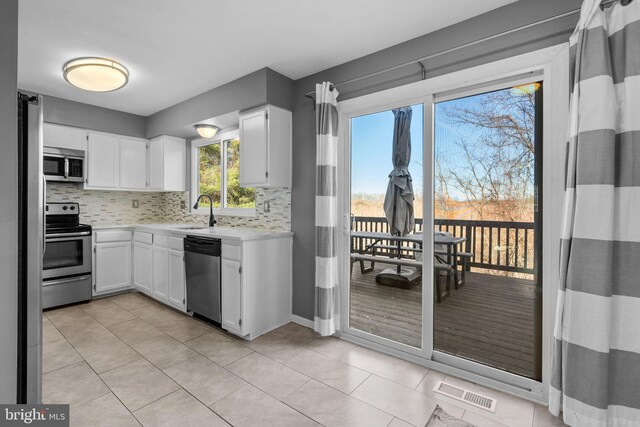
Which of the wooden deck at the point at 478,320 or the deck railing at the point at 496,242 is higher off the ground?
the deck railing at the point at 496,242

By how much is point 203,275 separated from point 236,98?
1.88m

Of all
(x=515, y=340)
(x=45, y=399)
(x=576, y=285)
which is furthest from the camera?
(x=515, y=340)

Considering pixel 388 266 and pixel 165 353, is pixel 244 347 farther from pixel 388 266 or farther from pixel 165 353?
pixel 388 266

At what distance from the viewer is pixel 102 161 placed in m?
4.17

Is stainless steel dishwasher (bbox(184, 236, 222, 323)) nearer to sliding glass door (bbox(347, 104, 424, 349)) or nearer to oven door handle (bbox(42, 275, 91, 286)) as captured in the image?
sliding glass door (bbox(347, 104, 424, 349))

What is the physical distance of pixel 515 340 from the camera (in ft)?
6.96

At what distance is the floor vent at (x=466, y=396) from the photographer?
74.4 inches

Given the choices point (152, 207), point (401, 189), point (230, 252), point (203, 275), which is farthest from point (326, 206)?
point (152, 207)

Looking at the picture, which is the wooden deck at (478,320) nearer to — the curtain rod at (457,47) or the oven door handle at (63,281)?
the curtain rod at (457,47)

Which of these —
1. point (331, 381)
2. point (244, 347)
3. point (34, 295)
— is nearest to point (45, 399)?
point (34, 295)

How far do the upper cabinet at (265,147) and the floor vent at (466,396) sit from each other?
7.19 feet

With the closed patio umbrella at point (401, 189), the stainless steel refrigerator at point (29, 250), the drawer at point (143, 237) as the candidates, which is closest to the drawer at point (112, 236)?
the drawer at point (143, 237)

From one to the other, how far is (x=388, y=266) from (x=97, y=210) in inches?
168

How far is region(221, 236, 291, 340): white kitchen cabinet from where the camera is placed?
9.10 feet
